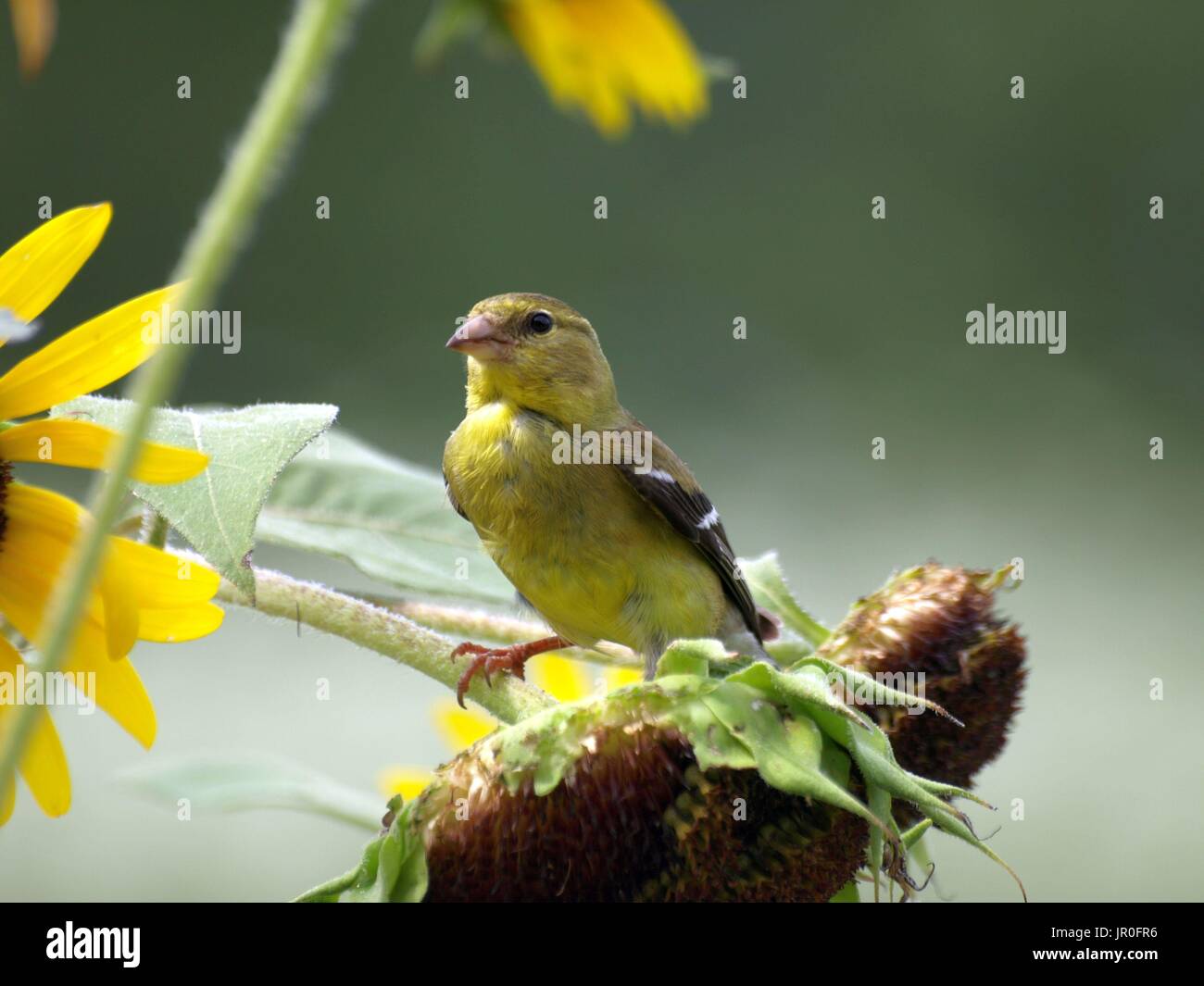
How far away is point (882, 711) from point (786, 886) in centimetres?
15

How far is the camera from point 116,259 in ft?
13.7

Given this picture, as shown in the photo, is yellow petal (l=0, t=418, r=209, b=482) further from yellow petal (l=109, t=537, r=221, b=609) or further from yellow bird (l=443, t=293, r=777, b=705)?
yellow bird (l=443, t=293, r=777, b=705)

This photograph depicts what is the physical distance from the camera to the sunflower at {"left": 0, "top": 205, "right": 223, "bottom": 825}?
539 mm

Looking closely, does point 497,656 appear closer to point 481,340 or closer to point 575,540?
point 575,540

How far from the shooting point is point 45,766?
61cm

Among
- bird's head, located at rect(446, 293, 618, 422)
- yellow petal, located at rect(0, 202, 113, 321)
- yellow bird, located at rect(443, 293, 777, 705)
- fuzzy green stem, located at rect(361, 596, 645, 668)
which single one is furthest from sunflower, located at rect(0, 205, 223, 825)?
bird's head, located at rect(446, 293, 618, 422)

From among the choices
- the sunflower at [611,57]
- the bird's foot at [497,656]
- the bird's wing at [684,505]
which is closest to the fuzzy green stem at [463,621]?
the bird's foot at [497,656]

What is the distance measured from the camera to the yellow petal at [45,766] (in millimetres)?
598

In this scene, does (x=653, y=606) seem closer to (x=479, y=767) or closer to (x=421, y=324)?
(x=479, y=767)

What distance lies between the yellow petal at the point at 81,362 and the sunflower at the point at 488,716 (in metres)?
0.42

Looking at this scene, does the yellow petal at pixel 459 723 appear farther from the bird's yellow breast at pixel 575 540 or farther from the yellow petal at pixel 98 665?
the yellow petal at pixel 98 665

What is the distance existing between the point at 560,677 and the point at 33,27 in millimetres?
1006

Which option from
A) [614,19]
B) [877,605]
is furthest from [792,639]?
[614,19]

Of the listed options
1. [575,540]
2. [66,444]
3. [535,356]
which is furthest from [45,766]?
[535,356]
